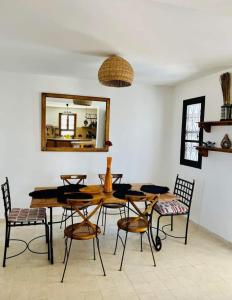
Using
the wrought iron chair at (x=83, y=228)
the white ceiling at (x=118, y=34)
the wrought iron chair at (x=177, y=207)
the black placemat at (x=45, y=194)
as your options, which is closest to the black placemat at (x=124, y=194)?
the wrought iron chair at (x=83, y=228)

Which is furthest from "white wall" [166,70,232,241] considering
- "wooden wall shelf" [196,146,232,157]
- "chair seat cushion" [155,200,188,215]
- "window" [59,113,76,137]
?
"window" [59,113,76,137]

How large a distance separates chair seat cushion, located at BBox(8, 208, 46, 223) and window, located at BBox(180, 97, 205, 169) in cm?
247

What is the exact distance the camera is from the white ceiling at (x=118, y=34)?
176 cm

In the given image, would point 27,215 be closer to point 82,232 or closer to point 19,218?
point 19,218

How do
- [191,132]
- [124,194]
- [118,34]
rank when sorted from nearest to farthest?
[118,34] < [124,194] < [191,132]

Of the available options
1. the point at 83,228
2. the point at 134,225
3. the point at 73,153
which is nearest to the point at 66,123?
the point at 73,153

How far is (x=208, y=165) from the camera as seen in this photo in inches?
141

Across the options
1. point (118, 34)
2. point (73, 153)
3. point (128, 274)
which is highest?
point (118, 34)

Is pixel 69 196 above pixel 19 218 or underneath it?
above

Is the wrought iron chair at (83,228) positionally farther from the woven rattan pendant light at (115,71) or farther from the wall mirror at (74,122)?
the wall mirror at (74,122)

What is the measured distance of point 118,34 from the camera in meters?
2.21

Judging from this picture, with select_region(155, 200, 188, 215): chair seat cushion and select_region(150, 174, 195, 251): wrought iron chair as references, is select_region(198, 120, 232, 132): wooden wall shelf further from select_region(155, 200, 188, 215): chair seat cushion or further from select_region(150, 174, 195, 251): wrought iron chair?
select_region(155, 200, 188, 215): chair seat cushion

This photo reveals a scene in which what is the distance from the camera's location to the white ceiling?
69.3 inches

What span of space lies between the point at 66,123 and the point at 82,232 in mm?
2053
